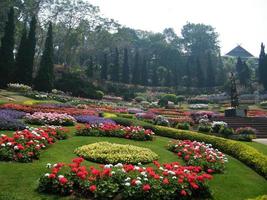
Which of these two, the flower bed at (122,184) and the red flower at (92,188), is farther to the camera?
the flower bed at (122,184)

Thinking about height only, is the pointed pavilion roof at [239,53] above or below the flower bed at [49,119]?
above

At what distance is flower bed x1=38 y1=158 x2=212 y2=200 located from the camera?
793 centimetres

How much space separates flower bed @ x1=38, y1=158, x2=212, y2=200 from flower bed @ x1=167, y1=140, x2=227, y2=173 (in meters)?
1.87

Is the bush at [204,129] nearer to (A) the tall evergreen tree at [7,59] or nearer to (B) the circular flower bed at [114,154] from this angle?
(B) the circular flower bed at [114,154]

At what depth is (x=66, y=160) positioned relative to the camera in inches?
424

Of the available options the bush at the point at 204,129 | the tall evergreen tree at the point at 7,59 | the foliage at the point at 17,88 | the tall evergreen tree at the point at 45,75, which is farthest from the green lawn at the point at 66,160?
the tall evergreen tree at the point at 45,75

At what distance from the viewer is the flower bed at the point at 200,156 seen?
11409 mm

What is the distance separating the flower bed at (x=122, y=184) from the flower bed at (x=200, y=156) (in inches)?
73.6

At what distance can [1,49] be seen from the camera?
39312 mm

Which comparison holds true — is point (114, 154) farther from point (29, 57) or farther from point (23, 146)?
point (29, 57)

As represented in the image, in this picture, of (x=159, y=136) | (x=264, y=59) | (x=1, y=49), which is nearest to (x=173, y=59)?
(x=264, y=59)

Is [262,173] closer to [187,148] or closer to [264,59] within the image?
[187,148]

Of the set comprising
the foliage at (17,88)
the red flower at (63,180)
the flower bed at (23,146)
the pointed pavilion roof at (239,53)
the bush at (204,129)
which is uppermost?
the pointed pavilion roof at (239,53)

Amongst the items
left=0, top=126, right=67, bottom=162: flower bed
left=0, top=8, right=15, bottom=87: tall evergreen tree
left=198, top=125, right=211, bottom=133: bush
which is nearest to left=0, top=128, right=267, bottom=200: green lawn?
left=0, top=126, right=67, bottom=162: flower bed
